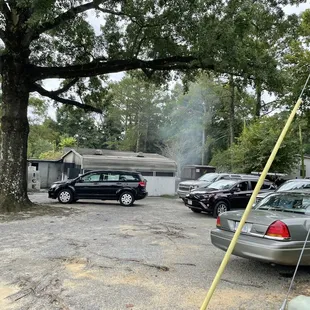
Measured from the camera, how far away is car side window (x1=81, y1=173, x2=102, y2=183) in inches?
628

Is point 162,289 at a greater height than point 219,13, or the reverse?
point 219,13

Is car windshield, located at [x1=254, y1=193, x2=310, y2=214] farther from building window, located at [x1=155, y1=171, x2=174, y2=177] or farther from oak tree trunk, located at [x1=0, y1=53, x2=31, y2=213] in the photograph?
building window, located at [x1=155, y1=171, x2=174, y2=177]

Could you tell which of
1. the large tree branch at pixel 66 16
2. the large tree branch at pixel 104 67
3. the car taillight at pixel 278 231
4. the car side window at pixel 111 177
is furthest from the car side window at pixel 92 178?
the car taillight at pixel 278 231

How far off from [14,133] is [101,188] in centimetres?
474

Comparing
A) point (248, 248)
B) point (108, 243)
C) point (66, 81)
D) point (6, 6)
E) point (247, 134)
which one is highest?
point (6, 6)

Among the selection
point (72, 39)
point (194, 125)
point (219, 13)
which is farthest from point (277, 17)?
point (194, 125)

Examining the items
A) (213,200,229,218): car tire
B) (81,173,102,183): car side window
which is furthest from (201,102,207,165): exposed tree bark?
(213,200,229,218): car tire

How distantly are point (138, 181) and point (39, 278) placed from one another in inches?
441

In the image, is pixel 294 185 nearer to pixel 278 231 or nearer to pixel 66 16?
pixel 278 231

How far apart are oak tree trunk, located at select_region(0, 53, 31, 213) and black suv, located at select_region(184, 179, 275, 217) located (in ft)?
20.9

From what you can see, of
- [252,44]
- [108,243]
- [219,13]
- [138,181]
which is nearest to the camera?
[108,243]

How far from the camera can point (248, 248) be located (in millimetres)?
5543

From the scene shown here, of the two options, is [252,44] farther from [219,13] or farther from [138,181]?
[138,181]

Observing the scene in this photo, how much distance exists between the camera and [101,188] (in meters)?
15.9
